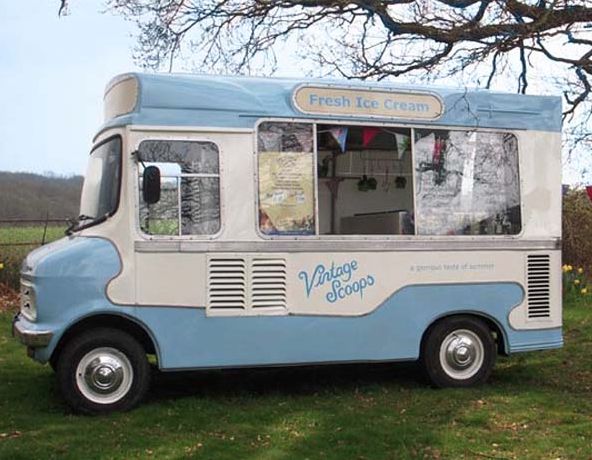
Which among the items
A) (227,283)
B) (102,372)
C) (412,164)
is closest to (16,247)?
(102,372)

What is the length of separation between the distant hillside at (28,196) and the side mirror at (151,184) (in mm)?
9465

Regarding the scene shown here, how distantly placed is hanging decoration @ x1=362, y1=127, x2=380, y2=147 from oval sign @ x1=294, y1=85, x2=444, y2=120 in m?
0.15

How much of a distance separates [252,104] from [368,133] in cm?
125

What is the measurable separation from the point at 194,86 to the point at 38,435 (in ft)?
10.4

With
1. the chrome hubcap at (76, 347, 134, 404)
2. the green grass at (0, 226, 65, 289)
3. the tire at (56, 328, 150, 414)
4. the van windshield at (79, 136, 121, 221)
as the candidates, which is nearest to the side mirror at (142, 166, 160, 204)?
the van windshield at (79, 136, 121, 221)

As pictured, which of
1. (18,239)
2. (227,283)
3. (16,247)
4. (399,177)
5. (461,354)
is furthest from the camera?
(18,239)

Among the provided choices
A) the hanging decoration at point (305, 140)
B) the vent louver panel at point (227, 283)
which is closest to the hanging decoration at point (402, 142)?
the hanging decoration at point (305, 140)

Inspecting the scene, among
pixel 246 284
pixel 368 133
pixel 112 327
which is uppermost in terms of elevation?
pixel 368 133

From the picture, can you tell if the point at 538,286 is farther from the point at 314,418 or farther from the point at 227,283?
the point at 227,283

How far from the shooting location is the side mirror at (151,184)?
22.3ft

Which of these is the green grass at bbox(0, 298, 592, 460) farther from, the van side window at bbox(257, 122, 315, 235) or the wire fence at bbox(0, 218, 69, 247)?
the wire fence at bbox(0, 218, 69, 247)

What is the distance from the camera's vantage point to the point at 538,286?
815cm

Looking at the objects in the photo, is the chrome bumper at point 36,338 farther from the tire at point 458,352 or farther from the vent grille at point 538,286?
the vent grille at point 538,286

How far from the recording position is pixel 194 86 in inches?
284
